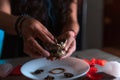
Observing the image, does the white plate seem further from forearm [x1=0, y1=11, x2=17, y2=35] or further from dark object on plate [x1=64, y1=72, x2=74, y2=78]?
forearm [x1=0, y1=11, x2=17, y2=35]

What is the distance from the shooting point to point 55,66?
0.89 meters

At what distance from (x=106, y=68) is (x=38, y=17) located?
50 centimetres

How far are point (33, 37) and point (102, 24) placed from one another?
180 cm

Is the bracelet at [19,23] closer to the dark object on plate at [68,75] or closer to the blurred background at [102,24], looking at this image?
the dark object on plate at [68,75]

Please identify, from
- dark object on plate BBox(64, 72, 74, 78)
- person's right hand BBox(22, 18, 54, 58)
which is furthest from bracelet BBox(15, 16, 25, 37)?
dark object on plate BBox(64, 72, 74, 78)

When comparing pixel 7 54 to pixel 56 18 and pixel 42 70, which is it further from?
pixel 42 70

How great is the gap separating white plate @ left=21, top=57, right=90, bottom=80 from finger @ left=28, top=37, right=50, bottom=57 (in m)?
0.07

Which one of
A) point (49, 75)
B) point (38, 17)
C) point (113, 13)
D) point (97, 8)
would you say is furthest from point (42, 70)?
point (113, 13)

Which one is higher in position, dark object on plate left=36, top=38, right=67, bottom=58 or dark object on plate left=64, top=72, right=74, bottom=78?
dark object on plate left=36, top=38, right=67, bottom=58

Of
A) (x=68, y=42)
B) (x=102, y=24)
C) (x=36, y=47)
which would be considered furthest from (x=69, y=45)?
(x=102, y=24)

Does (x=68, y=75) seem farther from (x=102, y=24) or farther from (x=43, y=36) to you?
(x=102, y=24)

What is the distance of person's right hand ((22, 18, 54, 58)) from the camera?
826 millimetres

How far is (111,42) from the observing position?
273 cm

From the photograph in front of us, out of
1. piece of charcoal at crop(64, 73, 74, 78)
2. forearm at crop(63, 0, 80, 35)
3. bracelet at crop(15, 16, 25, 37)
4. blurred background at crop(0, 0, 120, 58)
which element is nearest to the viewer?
piece of charcoal at crop(64, 73, 74, 78)
